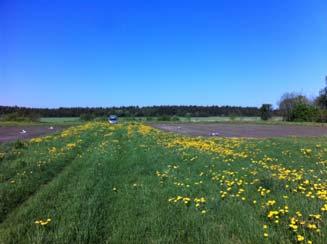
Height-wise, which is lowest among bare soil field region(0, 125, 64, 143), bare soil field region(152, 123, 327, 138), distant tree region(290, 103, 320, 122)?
bare soil field region(0, 125, 64, 143)

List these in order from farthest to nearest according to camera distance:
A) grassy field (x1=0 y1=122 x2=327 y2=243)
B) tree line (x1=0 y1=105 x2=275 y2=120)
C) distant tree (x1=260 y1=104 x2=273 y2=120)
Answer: tree line (x1=0 y1=105 x2=275 y2=120)
distant tree (x1=260 y1=104 x2=273 y2=120)
grassy field (x1=0 y1=122 x2=327 y2=243)

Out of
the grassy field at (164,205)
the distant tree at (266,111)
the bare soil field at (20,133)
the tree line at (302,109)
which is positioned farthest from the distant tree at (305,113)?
the grassy field at (164,205)

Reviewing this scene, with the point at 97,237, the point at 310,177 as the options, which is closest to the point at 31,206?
the point at 97,237

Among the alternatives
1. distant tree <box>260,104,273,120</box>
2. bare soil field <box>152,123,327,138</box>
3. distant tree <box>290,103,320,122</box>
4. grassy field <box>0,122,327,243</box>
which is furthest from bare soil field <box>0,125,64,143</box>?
distant tree <box>260,104,273,120</box>

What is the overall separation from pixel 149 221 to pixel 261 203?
2184mm

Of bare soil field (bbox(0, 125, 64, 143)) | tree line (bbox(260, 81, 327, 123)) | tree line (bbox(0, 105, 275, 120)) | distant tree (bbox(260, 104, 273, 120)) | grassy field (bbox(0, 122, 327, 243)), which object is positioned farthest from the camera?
tree line (bbox(0, 105, 275, 120))

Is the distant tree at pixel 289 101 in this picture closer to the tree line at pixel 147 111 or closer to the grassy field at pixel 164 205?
the tree line at pixel 147 111

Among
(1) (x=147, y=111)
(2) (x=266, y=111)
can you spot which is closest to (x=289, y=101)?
(2) (x=266, y=111)

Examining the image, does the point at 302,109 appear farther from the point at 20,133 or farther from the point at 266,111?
the point at 20,133

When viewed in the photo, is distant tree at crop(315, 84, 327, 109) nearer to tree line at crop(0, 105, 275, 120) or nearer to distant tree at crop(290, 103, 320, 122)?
distant tree at crop(290, 103, 320, 122)

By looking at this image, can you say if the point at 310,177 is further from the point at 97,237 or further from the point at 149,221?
the point at 97,237

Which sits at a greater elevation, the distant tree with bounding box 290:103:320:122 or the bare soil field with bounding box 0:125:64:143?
the distant tree with bounding box 290:103:320:122

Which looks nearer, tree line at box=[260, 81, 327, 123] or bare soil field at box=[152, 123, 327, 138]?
bare soil field at box=[152, 123, 327, 138]

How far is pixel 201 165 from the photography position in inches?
423
